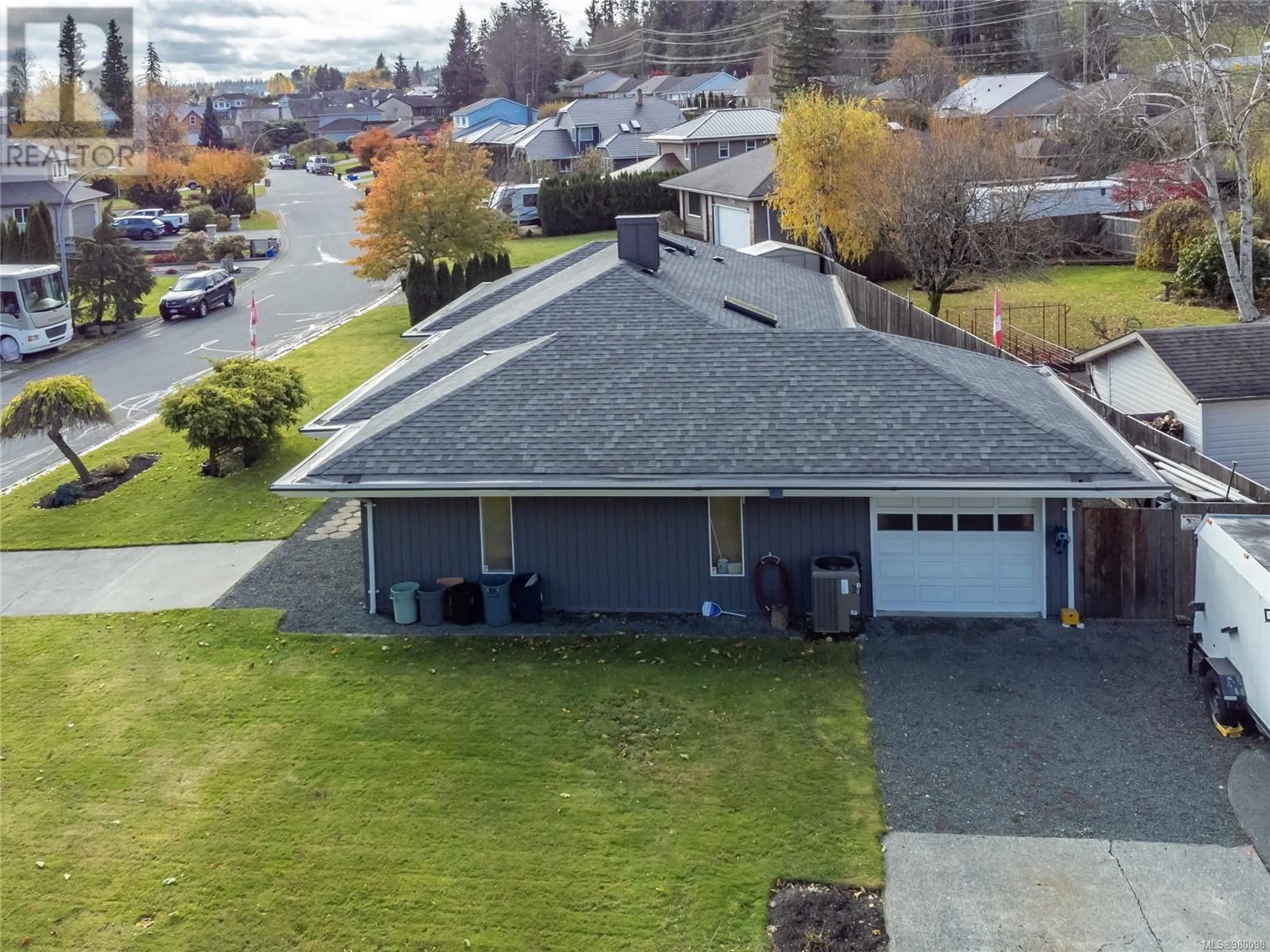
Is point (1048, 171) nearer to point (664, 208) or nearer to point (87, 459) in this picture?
point (664, 208)

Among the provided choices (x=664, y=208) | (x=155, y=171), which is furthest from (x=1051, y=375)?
(x=155, y=171)

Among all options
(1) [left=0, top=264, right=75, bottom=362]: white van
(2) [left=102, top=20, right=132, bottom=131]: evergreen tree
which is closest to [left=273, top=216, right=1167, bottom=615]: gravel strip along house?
(1) [left=0, top=264, right=75, bottom=362]: white van

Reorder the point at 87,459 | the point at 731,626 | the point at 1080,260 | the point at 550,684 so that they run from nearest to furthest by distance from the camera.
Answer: the point at 550,684
the point at 731,626
the point at 87,459
the point at 1080,260

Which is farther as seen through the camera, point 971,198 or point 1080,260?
point 1080,260

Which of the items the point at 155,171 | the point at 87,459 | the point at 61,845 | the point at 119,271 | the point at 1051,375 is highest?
the point at 155,171

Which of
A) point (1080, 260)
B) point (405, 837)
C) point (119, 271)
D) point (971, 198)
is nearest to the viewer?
point (405, 837)

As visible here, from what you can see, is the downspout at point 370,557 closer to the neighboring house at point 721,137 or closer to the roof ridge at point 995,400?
the roof ridge at point 995,400

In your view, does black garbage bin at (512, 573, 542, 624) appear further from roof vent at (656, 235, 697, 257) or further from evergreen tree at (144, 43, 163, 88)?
evergreen tree at (144, 43, 163, 88)

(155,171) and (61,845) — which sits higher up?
(155,171)
